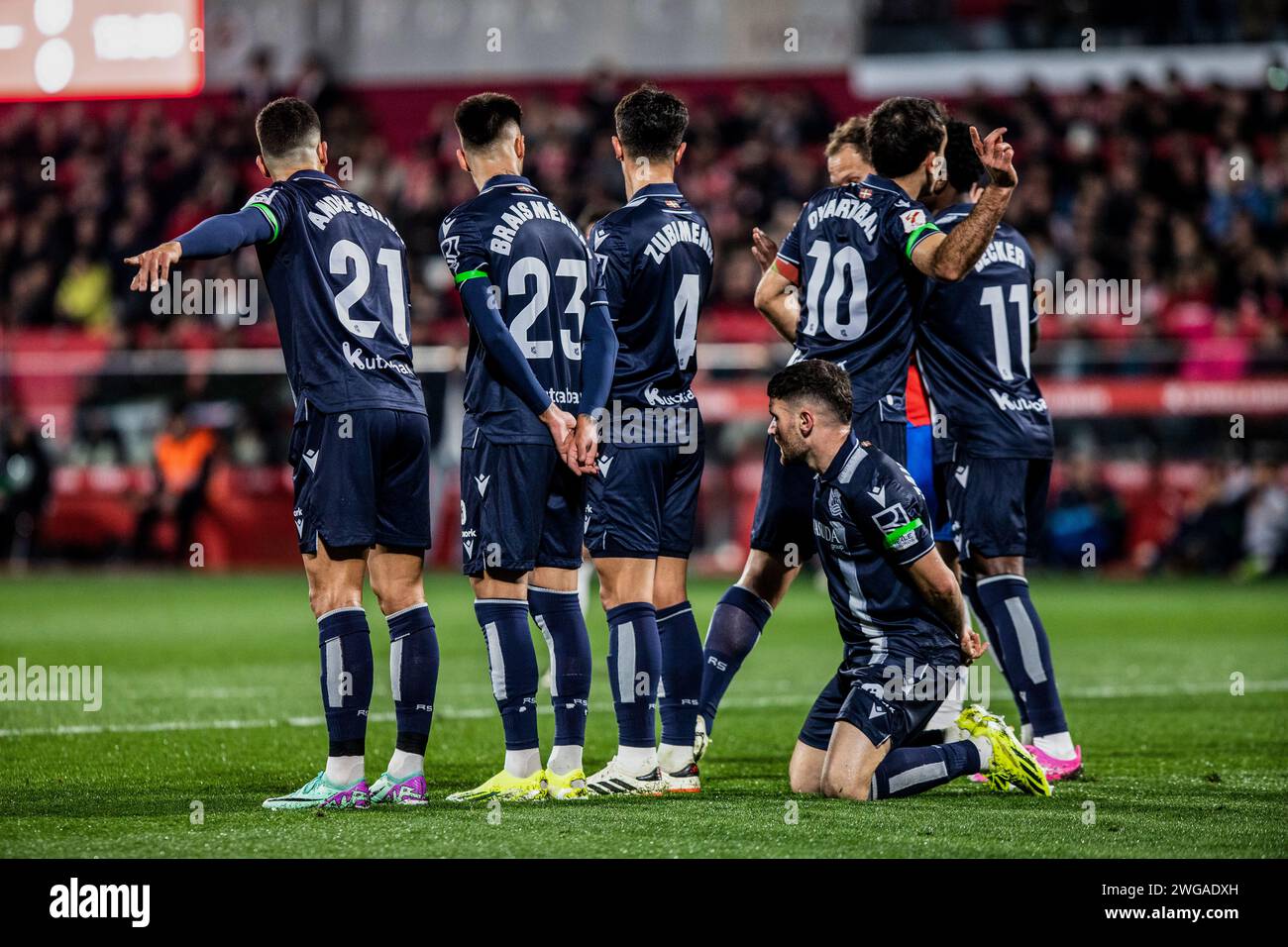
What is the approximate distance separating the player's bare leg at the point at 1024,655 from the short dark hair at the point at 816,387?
4.22 feet

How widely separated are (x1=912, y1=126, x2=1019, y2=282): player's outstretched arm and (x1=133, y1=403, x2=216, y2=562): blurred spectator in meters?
14.6

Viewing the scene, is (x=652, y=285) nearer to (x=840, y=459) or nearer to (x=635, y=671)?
(x=840, y=459)

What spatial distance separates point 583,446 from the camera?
599cm

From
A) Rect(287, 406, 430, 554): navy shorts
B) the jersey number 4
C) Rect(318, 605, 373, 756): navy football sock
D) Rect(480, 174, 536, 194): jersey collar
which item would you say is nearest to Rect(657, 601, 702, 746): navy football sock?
Rect(287, 406, 430, 554): navy shorts

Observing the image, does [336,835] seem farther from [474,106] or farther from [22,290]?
[22,290]

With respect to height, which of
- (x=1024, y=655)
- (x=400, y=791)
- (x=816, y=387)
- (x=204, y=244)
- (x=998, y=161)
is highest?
(x=998, y=161)

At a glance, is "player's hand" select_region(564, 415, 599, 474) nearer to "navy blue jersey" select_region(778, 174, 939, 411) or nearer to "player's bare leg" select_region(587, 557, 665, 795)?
"player's bare leg" select_region(587, 557, 665, 795)

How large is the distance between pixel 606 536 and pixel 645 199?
1.27 metres

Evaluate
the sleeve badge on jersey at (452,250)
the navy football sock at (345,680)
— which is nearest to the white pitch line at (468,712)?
the navy football sock at (345,680)

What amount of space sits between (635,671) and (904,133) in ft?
7.46

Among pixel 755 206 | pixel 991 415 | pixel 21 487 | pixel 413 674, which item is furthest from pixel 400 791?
pixel 755 206

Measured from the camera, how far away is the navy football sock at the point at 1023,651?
6770 mm

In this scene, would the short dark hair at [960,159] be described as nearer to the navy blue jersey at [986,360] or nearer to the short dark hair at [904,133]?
the navy blue jersey at [986,360]
